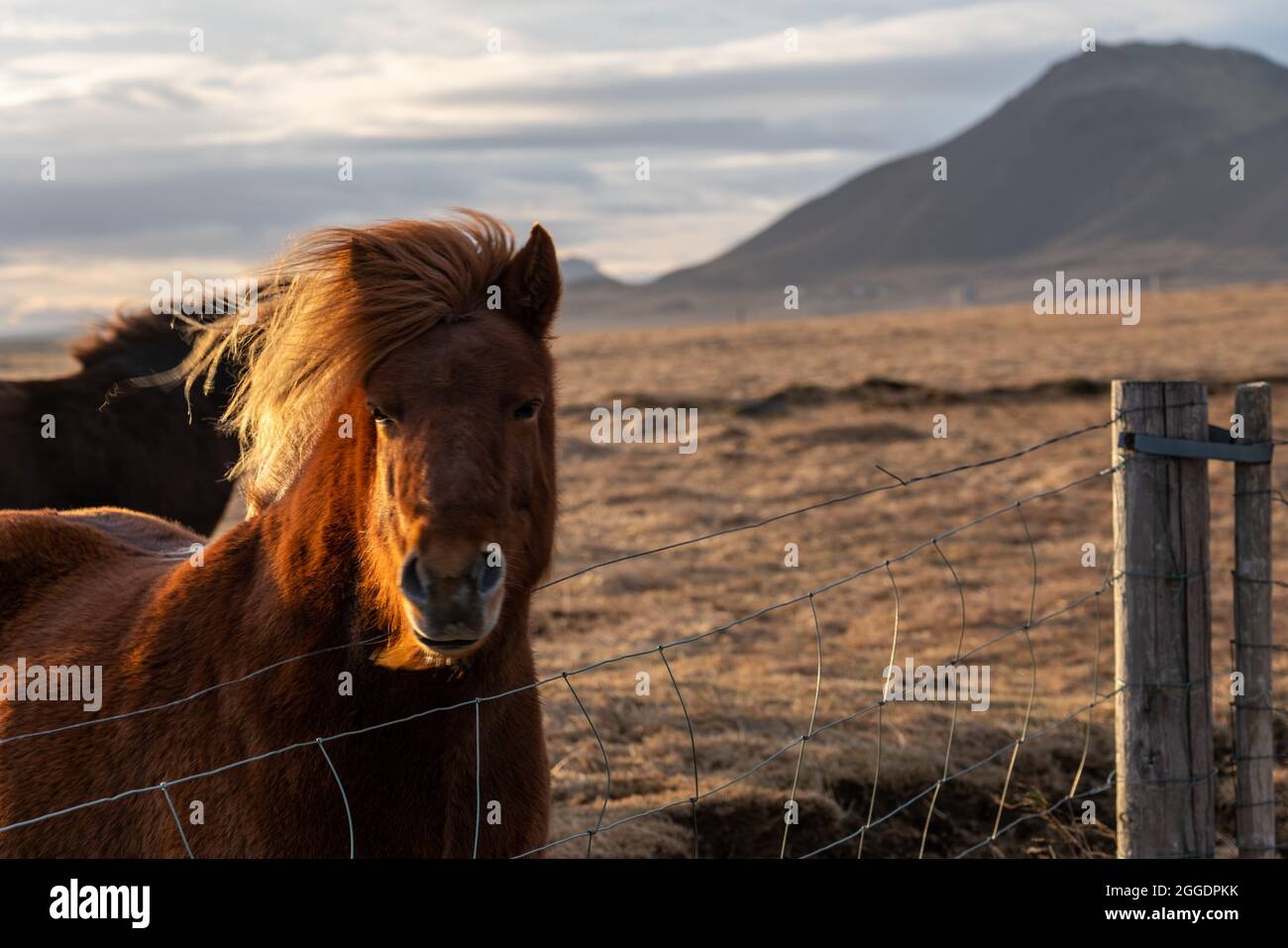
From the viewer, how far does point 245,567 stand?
9.76 ft

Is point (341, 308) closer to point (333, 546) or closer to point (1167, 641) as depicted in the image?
point (333, 546)

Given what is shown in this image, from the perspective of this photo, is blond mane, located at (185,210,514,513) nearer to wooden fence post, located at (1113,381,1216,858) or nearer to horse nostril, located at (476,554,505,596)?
horse nostril, located at (476,554,505,596)

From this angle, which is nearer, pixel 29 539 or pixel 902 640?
pixel 29 539

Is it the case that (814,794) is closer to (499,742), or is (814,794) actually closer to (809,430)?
(499,742)

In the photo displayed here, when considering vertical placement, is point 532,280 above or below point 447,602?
above

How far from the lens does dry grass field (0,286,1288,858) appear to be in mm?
5629

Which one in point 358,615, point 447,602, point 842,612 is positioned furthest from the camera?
point 842,612

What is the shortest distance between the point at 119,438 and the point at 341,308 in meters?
5.65

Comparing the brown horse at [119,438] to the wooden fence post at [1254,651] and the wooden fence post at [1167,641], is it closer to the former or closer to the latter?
the wooden fence post at [1167,641]

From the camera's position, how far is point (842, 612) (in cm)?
952

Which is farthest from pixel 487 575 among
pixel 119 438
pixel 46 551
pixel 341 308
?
pixel 119 438

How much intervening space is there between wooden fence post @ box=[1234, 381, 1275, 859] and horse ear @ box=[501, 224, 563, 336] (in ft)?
6.93

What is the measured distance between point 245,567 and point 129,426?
5423 millimetres
